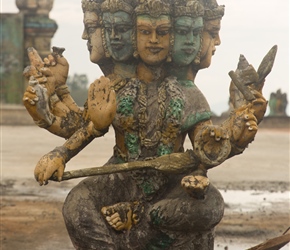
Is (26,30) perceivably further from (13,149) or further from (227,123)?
(227,123)

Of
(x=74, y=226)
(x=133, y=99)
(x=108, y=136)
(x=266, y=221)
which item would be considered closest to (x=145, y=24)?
(x=133, y=99)

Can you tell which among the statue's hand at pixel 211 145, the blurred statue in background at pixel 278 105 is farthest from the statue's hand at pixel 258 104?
the blurred statue in background at pixel 278 105

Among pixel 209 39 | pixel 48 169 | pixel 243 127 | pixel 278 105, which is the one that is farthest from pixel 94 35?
pixel 278 105

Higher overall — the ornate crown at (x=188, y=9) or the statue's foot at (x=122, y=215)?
the ornate crown at (x=188, y=9)

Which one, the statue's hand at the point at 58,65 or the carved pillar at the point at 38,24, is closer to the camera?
the statue's hand at the point at 58,65

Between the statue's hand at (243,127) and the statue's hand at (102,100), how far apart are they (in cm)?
60

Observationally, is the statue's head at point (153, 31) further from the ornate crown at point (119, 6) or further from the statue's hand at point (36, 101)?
the statue's hand at point (36, 101)

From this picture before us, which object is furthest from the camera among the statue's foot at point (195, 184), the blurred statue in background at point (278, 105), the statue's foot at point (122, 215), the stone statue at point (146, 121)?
the blurred statue in background at point (278, 105)

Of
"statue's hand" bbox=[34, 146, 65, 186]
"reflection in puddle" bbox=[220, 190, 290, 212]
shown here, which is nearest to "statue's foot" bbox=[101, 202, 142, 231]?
"statue's hand" bbox=[34, 146, 65, 186]

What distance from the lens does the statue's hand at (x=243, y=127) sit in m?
4.41

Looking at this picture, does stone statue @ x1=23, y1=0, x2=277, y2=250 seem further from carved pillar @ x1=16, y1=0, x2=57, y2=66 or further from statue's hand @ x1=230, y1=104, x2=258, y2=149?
carved pillar @ x1=16, y1=0, x2=57, y2=66

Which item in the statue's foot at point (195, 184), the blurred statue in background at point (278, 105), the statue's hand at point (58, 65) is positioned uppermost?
the statue's hand at point (58, 65)

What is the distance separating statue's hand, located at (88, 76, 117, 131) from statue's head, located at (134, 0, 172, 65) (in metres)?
0.34

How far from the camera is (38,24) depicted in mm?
16844
